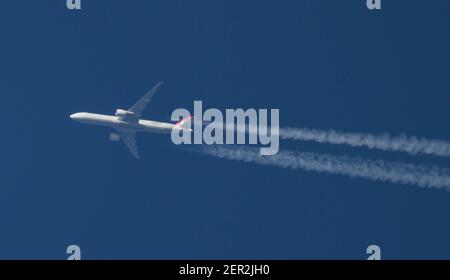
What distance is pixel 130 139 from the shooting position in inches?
3994

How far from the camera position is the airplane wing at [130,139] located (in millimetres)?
100188

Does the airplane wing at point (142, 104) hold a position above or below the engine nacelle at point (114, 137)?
above

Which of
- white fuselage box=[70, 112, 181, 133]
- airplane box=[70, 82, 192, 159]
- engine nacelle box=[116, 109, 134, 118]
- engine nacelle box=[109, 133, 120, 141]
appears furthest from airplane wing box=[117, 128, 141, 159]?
engine nacelle box=[116, 109, 134, 118]

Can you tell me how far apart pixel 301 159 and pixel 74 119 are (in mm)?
24938

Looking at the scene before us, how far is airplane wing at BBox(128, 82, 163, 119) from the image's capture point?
100000mm

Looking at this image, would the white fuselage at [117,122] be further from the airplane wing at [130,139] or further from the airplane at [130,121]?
the airplane wing at [130,139]

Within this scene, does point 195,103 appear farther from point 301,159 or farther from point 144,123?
point 301,159

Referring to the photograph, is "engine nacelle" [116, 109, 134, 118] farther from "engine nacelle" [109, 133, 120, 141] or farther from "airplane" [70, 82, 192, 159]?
"engine nacelle" [109, 133, 120, 141]

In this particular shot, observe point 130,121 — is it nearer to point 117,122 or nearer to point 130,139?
point 117,122

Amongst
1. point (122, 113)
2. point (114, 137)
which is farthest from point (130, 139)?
point (122, 113)

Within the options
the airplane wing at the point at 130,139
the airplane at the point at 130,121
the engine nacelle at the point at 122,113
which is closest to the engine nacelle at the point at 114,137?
the airplane at the point at 130,121

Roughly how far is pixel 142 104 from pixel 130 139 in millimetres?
4188
